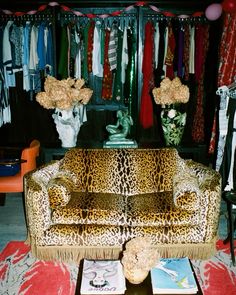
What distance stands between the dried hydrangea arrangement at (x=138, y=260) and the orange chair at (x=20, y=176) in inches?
75.8

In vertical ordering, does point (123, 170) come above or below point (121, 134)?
below

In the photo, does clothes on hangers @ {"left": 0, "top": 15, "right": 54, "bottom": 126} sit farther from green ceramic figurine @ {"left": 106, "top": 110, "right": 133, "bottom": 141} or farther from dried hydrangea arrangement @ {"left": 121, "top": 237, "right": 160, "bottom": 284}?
dried hydrangea arrangement @ {"left": 121, "top": 237, "right": 160, "bottom": 284}

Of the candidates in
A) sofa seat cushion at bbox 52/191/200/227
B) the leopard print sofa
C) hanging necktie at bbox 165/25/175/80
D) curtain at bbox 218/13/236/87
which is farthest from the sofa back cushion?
hanging necktie at bbox 165/25/175/80

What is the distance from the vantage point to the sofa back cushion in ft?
10.4

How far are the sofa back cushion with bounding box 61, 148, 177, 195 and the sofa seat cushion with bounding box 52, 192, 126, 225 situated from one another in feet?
0.90

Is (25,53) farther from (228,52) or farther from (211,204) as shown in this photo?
(211,204)

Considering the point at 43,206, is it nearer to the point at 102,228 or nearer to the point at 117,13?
the point at 102,228

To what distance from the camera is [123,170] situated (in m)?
3.19

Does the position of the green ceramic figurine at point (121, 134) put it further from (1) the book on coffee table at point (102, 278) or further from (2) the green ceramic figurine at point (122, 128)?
(1) the book on coffee table at point (102, 278)

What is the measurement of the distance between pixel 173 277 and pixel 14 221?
2166 mm

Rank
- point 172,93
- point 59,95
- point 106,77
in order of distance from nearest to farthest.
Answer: point 59,95
point 172,93
point 106,77

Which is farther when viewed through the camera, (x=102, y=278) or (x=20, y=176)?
(x=20, y=176)

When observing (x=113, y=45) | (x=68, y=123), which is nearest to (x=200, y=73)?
(x=113, y=45)

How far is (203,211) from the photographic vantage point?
2734 mm
